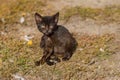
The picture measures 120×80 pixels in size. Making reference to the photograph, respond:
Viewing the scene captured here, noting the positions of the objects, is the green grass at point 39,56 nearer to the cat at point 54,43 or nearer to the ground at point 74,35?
the ground at point 74,35

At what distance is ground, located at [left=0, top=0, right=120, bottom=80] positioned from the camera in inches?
236

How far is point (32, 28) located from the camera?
7426 millimetres

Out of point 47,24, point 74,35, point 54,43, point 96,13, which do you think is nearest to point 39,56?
point 54,43

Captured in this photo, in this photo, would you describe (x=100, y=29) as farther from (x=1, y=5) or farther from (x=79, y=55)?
(x=1, y=5)

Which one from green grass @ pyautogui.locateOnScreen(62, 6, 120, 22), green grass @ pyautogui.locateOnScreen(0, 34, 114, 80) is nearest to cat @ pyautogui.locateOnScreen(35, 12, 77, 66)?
green grass @ pyautogui.locateOnScreen(0, 34, 114, 80)

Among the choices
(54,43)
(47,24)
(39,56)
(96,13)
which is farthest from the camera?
(96,13)

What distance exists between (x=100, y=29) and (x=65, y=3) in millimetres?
1384

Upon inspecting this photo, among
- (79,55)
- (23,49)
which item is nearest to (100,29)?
(79,55)

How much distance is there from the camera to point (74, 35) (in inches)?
279

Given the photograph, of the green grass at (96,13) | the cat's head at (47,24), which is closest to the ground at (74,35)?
the green grass at (96,13)

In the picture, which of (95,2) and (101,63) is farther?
(95,2)

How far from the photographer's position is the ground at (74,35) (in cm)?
600

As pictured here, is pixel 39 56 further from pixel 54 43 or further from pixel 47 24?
pixel 47 24

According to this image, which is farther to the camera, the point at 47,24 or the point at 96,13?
the point at 96,13
